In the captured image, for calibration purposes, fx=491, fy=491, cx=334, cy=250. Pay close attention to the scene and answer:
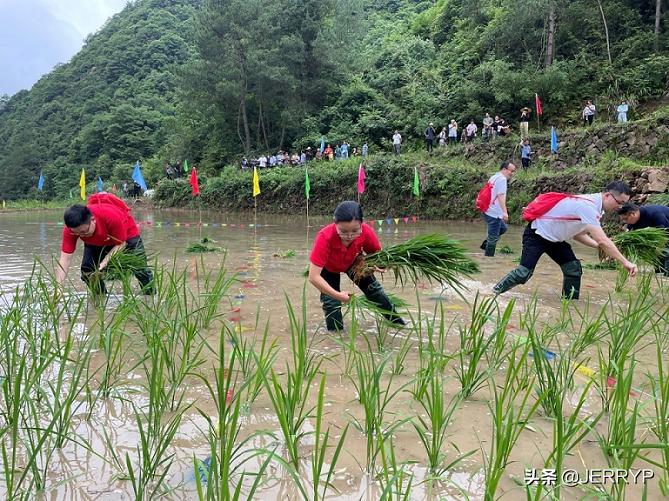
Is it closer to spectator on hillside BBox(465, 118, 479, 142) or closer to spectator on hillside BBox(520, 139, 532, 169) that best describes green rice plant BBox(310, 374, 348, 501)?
spectator on hillside BBox(520, 139, 532, 169)

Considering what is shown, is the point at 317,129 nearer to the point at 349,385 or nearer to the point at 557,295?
the point at 557,295

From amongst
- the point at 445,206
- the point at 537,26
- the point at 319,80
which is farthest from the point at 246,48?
the point at 445,206

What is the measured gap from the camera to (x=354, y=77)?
29422 mm

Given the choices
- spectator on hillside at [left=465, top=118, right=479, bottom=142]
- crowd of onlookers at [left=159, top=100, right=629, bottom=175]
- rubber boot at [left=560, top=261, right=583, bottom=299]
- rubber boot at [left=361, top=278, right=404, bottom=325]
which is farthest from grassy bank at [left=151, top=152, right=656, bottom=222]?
rubber boot at [left=361, top=278, right=404, bottom=325]

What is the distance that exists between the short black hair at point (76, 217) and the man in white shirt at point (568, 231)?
3.48 meters

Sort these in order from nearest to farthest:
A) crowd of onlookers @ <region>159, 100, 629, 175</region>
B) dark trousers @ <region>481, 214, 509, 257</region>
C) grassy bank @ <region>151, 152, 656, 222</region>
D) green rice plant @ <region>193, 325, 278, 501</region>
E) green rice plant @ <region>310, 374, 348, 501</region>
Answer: green rice plant @ <region>193, 325, 278, 501</region>, green rice plant @ <region>310, 374, 348, 501</region>, dark trousers @ <region>481, 214, 509, 257</region>, grassy bank @ <region>151, 152, 656, 222</region>, crowd of onlookers @ <region>159, 100, 629, 175</region>

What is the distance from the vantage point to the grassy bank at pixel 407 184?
43.9 ft

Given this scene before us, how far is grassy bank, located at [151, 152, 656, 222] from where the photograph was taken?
43.9 ft

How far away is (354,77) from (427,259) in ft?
91.5

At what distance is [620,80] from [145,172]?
98.0ft

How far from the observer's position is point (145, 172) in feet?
117

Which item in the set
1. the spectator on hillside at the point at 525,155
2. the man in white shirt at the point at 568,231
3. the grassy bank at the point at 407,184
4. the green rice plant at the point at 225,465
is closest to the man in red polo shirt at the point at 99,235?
the green rice plant at the point at 225,465

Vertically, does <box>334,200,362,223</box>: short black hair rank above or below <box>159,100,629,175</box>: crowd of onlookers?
below

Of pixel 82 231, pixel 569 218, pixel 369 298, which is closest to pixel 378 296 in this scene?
pixel 369 298
